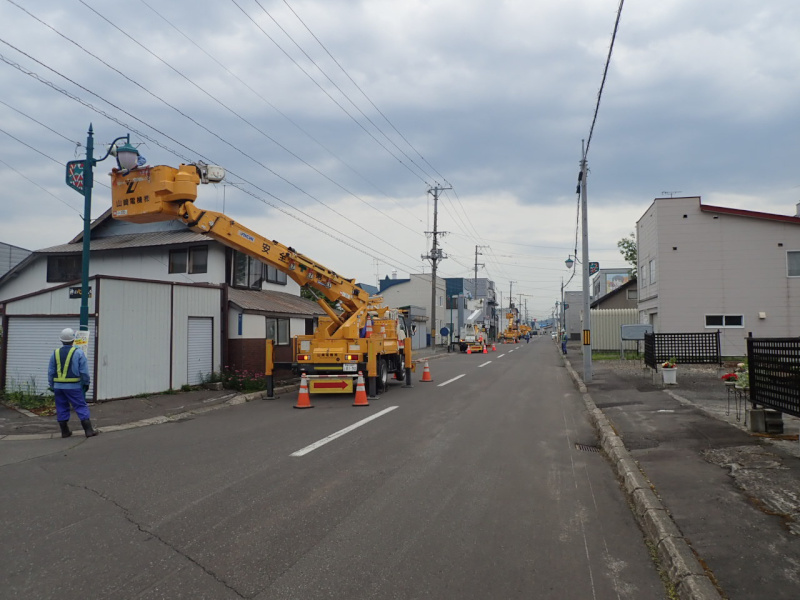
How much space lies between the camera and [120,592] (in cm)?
379

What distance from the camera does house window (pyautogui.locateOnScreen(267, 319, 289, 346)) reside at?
19734mm

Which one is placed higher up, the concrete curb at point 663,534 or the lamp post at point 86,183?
the lamp post at point 86,183

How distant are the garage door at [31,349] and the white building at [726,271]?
82.9 feet

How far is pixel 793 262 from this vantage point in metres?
25.1

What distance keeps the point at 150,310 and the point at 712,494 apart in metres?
Answer: 13.1

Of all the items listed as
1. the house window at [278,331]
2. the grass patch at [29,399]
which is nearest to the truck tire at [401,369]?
the house window at [278,331]

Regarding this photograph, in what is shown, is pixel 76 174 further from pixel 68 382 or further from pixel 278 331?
pixel 278 331

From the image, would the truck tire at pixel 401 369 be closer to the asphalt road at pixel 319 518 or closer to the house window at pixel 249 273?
the house window at pixel 249 273

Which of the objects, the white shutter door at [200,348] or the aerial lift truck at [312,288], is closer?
the aerial lift truck at [312,288]

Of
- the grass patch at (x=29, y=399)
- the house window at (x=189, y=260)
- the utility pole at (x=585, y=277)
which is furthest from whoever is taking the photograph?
the house window at (x=189, y=260)

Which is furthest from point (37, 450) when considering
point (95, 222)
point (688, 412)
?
point (95, 222)

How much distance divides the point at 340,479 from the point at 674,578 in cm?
378

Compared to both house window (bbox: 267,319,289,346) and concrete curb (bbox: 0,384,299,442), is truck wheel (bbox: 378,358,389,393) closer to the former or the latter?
concrete curb (bbox: 0,384,299,442)

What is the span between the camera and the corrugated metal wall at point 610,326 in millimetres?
37438
